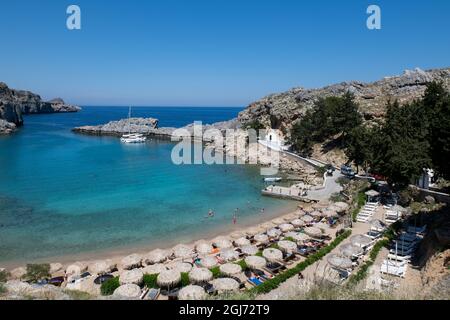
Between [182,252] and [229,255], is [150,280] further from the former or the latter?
[229,255]

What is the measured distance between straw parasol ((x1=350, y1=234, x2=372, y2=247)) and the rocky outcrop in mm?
36168

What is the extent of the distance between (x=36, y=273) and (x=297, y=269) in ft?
49.0

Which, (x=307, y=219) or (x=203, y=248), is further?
(x=307, y=219)

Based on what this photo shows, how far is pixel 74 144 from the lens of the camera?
77.6 meters

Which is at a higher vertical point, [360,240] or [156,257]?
[360,240]

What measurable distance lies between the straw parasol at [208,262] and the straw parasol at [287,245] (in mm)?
4599

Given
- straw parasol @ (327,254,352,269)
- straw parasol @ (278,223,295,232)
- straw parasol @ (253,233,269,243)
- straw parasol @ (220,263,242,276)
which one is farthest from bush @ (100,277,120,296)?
straw parasol @ (278,223,295,232)

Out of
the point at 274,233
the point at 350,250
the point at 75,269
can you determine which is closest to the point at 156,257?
the point at 75,269

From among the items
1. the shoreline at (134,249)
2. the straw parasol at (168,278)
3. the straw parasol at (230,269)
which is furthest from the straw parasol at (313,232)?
the straw parasol at (168,278)

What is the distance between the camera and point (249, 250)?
20.2m

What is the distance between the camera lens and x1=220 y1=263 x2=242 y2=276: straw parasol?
56.5ft

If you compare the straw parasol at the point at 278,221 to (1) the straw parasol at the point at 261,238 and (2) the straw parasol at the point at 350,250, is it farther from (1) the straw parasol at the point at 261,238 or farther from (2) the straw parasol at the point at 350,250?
(2) the straw parasol at the point at 350,250

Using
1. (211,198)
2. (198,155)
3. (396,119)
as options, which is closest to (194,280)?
(211,198)

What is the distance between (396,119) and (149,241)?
27.7m
